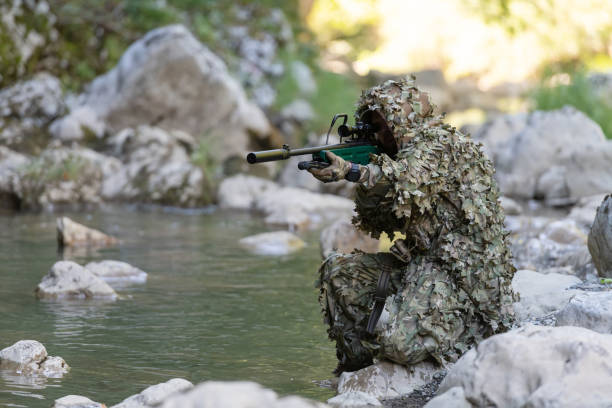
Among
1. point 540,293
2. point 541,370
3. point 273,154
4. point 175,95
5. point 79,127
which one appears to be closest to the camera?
point 541,370

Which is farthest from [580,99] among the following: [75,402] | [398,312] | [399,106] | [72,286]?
[75,402]

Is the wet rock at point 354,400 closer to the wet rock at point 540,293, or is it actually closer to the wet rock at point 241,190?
the wet rock at point 540,293

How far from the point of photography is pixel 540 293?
18.2 feet

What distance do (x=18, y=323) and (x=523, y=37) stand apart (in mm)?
28175

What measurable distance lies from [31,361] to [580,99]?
45.8 ft

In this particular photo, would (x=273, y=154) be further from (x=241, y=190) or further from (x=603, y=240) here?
(x=241, y=190)

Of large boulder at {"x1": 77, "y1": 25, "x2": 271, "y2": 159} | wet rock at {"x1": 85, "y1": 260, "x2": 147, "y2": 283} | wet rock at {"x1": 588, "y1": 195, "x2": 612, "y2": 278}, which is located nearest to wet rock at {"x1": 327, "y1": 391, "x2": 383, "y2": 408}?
wet rock at {"x1": 588, "y1": 195, "x2": 612, "y2": 278}

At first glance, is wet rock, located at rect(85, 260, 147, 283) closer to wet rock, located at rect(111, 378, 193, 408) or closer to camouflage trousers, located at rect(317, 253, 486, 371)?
camouflage trousers, located at rect(317, 253, 486, 371)

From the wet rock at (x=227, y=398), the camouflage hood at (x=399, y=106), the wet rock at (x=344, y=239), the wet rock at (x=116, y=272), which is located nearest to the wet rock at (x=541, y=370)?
the wet rock at (x=227, y=398)

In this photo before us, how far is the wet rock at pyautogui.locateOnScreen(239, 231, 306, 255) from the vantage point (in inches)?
378

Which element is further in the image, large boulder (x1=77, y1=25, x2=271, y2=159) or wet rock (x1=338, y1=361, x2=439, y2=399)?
large boulder (x1=77, y1=25, x2=271, y2=159)

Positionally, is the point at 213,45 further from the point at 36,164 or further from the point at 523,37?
the point at 523,37

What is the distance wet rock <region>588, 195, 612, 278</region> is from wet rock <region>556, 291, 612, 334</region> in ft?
5.12

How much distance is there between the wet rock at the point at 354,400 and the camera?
12.7 feet
